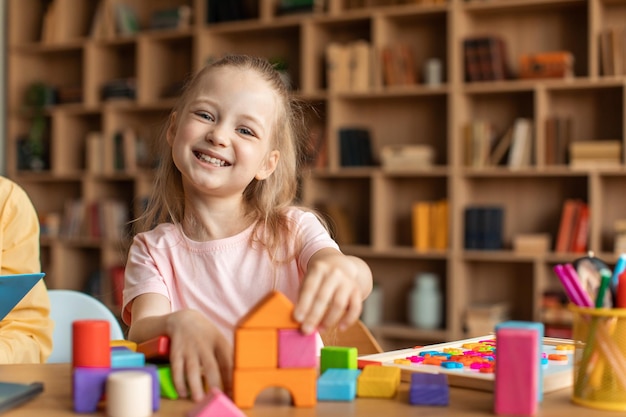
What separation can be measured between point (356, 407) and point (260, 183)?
2.49ft

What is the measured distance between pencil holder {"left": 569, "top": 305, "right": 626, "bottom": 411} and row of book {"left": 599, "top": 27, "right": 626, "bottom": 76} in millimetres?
3021

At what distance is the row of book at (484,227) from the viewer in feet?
12.6

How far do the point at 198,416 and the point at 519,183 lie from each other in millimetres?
3472

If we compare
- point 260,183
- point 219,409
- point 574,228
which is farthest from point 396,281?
point 219,409

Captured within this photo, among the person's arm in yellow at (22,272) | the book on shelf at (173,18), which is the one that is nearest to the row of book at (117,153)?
the book on shelf at (173,18)

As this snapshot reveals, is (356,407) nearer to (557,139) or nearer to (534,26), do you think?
(557,139)

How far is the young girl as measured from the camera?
1327mm

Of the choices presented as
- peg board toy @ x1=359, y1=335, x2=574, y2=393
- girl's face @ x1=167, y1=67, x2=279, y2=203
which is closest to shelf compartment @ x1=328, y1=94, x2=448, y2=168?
girl's face @ x1=167, y1=67, x2=279, y2=203

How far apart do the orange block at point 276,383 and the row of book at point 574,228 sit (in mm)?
3083

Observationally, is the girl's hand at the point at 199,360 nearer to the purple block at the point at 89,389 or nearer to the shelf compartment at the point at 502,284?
the purple block at the point at 89,389

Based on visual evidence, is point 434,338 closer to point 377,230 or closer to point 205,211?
point 377,230

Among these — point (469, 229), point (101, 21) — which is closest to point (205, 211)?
point (469, 229)

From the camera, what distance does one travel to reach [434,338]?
3.97 metres

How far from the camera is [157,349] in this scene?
35.6 inches
